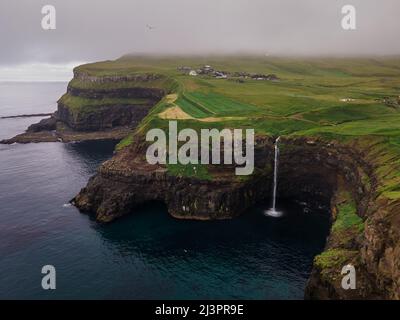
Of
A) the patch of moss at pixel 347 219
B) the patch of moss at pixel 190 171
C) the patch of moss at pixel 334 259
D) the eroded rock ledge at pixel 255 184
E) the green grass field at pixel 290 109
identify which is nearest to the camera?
the patch of moss at pixel 334 259

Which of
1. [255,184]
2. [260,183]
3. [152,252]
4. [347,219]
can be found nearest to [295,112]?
[260,183]

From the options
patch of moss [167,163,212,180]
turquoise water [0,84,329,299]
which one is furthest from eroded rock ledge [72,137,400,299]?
turquoise water [0,84,329,299]

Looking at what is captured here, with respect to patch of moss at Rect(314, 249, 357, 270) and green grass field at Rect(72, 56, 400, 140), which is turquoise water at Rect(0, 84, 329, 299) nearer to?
patch of moss at Rect(314, 249, 357, 270)

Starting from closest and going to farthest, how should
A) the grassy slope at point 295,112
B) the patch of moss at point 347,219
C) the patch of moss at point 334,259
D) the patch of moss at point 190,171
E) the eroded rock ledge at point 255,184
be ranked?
the patch of moss at point 334,259 → the patch of moss at point 347,219 → the eroded rock ledge at point 255,184 → the grassy slope at point 295,112 → the patch of moss at point 190,171

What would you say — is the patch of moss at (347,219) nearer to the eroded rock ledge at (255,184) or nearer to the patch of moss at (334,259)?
the eroded rock ledge at (255,184)

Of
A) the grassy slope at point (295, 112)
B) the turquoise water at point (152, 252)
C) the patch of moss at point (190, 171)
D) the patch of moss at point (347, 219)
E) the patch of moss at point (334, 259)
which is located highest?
the grassy slope at point (295, 112)

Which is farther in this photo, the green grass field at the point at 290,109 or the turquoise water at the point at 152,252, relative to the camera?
the green grass field at the point at 290,109

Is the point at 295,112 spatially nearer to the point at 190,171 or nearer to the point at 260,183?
the point at 260,183

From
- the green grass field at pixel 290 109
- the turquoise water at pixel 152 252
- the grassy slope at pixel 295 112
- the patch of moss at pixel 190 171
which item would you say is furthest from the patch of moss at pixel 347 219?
the patch of moss at pixel 190 171

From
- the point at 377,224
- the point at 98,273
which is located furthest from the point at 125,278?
the point at 377,224
